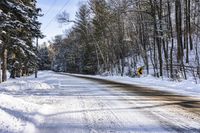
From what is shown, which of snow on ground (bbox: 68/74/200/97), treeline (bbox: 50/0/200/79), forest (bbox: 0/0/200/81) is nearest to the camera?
snow on ground (bbox: 68/74/200/97)

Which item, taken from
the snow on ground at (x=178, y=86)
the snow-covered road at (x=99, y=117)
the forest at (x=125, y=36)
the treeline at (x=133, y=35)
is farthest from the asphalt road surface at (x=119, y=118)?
the treeline at (x=133, y=35)

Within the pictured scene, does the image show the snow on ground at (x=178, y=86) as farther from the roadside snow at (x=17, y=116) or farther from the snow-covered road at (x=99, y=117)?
the roadside snow at (x=17, y=116)

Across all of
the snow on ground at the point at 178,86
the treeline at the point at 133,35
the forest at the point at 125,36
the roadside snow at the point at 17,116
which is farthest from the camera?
the treeline at the point at 133,35

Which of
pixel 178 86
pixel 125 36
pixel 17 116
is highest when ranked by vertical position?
pixel 125 36

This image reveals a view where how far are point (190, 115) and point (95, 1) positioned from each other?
42259 millimetres

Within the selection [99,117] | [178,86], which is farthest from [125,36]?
[99,117]

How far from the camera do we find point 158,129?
6.91m

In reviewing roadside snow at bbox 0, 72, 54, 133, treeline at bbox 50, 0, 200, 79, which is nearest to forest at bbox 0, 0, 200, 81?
treeline at bbox 50, 0, 200, 79

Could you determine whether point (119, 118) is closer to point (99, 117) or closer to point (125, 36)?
point (99, 117)

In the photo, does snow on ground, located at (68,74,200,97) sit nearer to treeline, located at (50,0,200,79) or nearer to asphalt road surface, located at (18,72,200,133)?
asphalt road surface, located at (18,72,200,133)

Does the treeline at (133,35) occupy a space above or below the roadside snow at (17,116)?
above

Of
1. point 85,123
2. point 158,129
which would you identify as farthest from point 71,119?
point 158,129

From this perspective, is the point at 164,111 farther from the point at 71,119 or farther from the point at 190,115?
the point at 71,119

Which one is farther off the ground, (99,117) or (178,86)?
(178,86)
